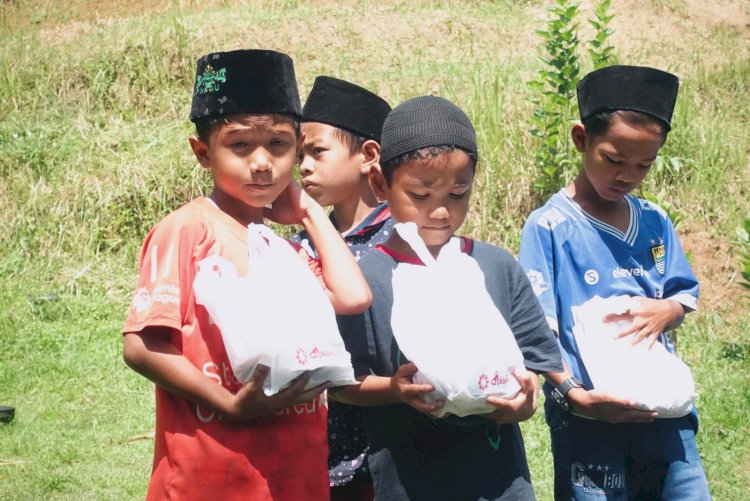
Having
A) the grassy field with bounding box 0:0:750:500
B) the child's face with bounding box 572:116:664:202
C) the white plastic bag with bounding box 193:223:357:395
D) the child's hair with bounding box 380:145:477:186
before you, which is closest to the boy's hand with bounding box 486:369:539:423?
the white plastic bag with bounding box 193:223:357:395

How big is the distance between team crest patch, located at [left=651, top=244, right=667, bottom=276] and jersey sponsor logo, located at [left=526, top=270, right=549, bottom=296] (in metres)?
0.40

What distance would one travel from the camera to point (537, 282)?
2998mm

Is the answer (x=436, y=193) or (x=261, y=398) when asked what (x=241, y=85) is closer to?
(x=436, y=193)

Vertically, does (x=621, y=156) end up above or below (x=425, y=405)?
above

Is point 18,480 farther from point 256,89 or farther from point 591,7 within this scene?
point 591,7

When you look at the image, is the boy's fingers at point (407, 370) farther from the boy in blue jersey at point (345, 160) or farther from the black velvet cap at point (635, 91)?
the black velvet cap at point (635, 91)

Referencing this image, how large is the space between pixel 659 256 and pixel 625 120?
44 cm

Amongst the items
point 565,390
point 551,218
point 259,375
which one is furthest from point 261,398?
point 551,218

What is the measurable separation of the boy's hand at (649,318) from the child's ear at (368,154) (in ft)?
3.41

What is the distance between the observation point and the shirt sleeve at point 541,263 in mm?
2979

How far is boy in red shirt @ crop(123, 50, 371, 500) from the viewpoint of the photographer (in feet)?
7.82

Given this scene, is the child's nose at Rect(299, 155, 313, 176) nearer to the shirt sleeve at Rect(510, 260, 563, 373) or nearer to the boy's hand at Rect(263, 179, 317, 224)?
the boy's hand at Rect(263, 179, 317, 224)

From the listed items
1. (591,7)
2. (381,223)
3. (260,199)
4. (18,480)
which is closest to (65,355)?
(18,480)

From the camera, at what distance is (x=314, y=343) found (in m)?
2.26
